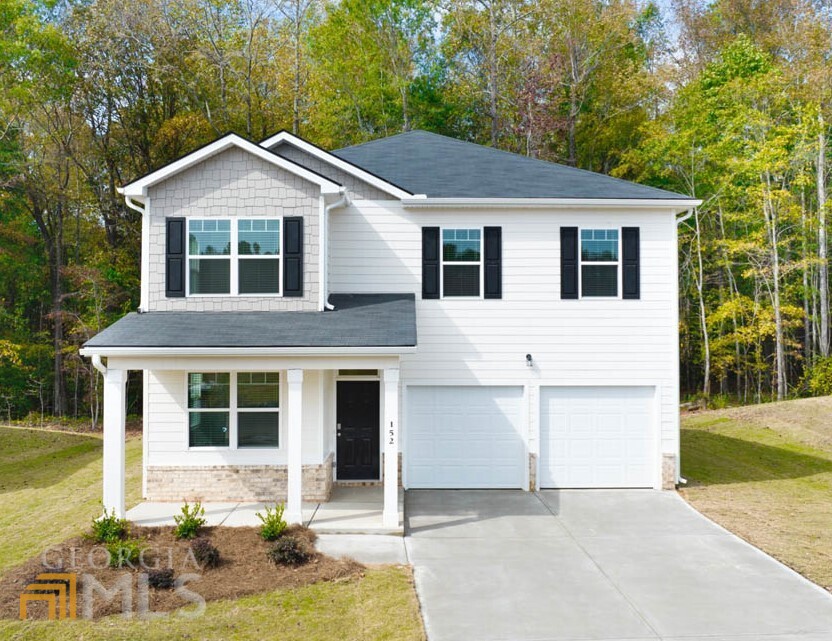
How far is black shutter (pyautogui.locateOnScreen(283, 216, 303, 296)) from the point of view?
12242 millimetres

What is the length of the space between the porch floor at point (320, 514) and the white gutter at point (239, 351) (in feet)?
9.00

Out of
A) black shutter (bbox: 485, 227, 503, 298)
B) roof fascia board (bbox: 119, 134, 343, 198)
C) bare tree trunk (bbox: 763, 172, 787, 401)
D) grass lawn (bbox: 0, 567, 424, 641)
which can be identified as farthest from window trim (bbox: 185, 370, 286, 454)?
bare tree trunk (bbox: 763, 172, 787, 401)

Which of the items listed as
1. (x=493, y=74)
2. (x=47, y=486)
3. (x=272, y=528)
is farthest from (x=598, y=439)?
(x=493, y=74)

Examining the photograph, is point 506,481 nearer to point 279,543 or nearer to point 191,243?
point 279,543

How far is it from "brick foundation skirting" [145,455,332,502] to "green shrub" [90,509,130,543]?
200cm

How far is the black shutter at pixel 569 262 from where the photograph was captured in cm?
1353

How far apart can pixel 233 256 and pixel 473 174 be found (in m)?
5.61

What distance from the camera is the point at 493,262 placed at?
13.5 m

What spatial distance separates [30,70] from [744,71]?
27.7 m

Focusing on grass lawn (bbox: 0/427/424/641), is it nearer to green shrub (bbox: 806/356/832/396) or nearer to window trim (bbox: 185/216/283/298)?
window trim (bbox: 185/216/283/298)

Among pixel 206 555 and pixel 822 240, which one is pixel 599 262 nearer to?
pixel 206 555

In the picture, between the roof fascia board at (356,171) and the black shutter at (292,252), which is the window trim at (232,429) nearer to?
the black shutter at (292,252)

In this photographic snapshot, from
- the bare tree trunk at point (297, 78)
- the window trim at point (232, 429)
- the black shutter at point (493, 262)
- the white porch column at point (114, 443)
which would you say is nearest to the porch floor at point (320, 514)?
the white porch column at point (114, 443)

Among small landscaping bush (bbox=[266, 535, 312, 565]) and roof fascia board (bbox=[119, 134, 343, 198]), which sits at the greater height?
roof fascia board (bbox=[119, 134, 343, 198])
